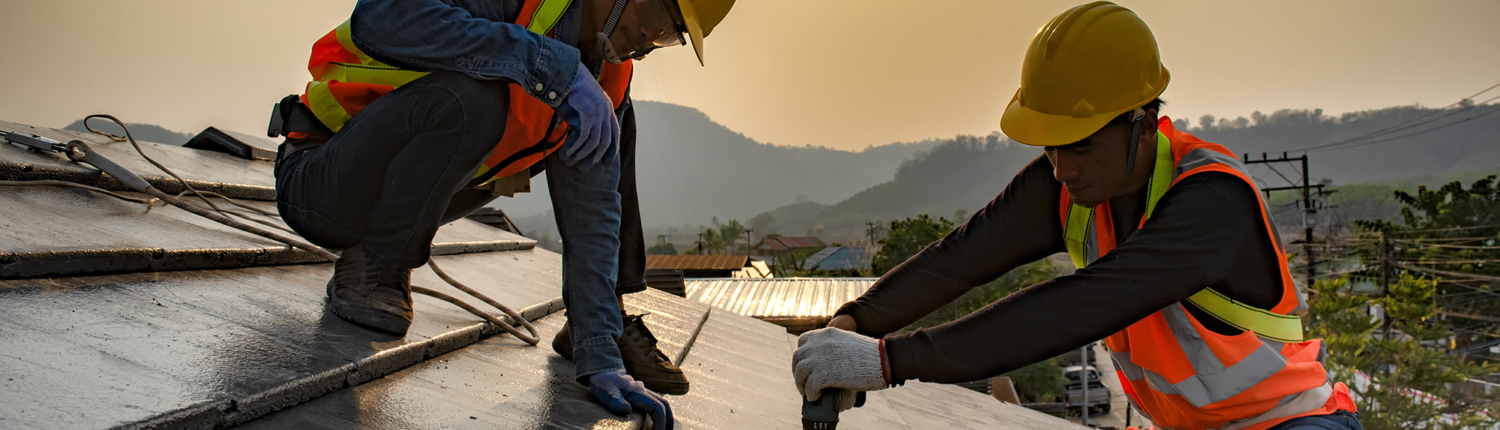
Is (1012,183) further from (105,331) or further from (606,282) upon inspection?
(105,331)

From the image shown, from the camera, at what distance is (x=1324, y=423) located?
5.95 ft

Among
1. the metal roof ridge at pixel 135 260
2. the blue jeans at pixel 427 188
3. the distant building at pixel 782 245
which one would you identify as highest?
the blue jeans at pixel 427 188

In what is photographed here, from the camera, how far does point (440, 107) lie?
6.01 feet

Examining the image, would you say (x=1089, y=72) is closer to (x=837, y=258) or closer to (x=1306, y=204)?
(x=1306, y=204)

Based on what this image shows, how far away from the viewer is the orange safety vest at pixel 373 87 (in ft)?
6.55

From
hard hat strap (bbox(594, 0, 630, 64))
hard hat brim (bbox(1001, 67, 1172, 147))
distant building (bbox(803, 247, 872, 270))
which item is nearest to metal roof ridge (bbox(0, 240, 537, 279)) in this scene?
hard hat strap (bbox(594, 0, 630, 64))

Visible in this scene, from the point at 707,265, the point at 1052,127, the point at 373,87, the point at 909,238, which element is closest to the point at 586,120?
the point at 373,87

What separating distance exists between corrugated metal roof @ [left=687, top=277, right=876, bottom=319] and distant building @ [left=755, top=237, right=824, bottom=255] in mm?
79749

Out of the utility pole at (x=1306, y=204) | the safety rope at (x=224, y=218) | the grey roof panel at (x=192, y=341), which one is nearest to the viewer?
the grey roof panel at (x=192, y=341)

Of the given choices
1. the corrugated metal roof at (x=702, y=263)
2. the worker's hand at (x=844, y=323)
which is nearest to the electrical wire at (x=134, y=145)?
the worker's hand at (x=844, y=323)

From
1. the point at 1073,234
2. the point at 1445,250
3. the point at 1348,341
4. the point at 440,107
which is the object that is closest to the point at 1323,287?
the point at 1348,341

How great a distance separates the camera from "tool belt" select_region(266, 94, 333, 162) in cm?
206

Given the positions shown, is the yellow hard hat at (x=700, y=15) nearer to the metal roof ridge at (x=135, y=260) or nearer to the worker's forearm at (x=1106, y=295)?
the worker's forearm at (x=1106, y=295)

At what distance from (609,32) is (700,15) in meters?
0.27
